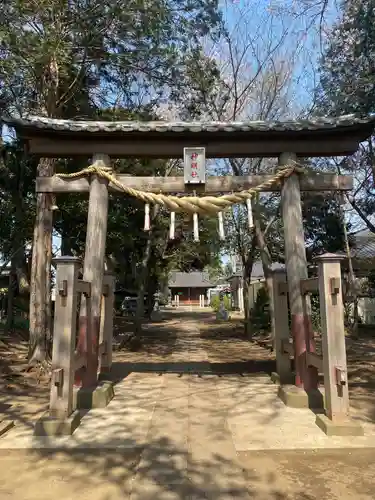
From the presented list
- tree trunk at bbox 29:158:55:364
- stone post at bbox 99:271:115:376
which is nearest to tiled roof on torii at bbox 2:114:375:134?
stone post at bbox 99:271:115:376

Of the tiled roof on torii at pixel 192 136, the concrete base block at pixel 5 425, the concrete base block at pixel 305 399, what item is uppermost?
the tiled roof on torii at pixel 192 136

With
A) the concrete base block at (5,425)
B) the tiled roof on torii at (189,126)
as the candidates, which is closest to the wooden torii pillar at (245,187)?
the tiled roof on torii at (189,126)

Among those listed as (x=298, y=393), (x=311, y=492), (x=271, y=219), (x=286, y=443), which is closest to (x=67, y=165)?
(x=271, y=219)

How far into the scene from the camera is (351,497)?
3637 mm

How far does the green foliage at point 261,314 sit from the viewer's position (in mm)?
18328

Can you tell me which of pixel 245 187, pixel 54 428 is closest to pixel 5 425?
pixel 54 428

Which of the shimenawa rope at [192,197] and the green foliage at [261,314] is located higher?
the shimenawa rope at [192,197]

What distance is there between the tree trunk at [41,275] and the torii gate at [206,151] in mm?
3011

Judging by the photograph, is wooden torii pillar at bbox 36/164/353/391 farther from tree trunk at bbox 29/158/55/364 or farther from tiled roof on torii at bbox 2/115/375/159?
tree trunk at bbox 29/158/55/364

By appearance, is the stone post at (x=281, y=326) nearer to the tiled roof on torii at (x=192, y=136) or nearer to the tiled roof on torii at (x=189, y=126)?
the tiled roof on torii at (x=192, y=136)

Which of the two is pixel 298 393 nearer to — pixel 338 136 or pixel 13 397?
pixel 338 136

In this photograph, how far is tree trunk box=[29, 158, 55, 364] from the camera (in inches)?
383

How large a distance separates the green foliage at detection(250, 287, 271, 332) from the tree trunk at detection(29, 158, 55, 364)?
1032cm

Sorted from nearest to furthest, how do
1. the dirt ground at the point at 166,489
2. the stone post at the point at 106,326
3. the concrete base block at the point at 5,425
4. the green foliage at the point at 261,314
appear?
1. the dirt ground at the point at 166,489
2. the concrete base block at the point at 5,425
3. the stone post at the point at 106,326
4. the green foliage at the point at 261,314
